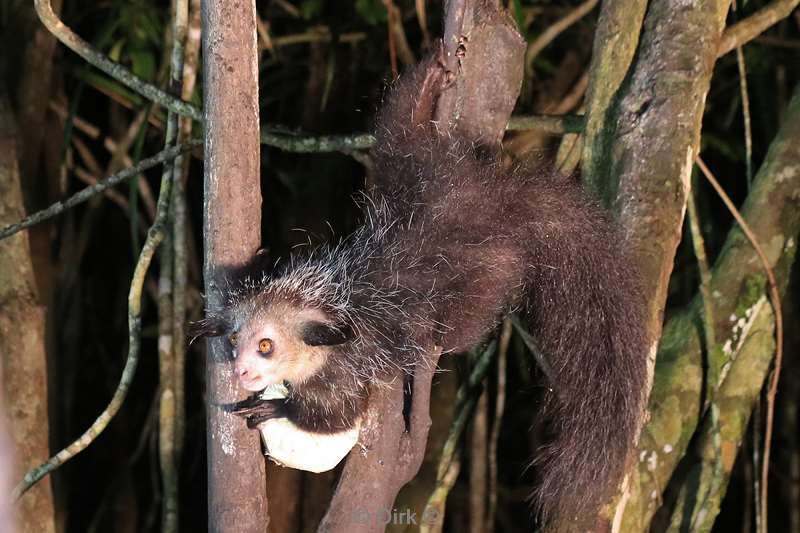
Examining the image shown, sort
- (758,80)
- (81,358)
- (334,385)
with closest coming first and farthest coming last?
(334,385), (758,80), (81,358)

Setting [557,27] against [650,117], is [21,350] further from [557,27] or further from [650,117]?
[557,27]

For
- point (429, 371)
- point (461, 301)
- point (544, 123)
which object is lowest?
point (429, 371)

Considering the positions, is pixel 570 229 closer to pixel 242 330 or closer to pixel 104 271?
pixel 242 330

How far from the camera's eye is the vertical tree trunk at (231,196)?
146cm

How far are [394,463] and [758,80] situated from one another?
2122mm

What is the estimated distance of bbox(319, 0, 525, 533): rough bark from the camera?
1691 millimetres

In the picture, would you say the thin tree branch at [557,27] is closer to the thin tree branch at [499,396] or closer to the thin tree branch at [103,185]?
the thin tree branch at [499,396]

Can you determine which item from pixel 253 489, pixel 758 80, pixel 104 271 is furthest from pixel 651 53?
pixel 104 271

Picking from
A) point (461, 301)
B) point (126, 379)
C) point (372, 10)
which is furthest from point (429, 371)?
point (372, 10)

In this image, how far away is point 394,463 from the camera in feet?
5.62

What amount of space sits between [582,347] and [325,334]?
483 mm

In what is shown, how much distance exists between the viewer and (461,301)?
Answer: 1.81 metres

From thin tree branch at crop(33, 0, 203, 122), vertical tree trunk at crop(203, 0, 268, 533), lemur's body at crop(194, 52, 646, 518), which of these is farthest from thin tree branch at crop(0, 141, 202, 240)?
vertical tree trunk at crop(203, 0, 268, 533)

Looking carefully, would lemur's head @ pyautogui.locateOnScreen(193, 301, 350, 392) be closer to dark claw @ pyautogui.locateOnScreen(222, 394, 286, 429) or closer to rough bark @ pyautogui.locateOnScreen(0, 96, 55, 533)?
dark claw @ pyautogui.locateOnScreen(222, 394, 286, 429)
